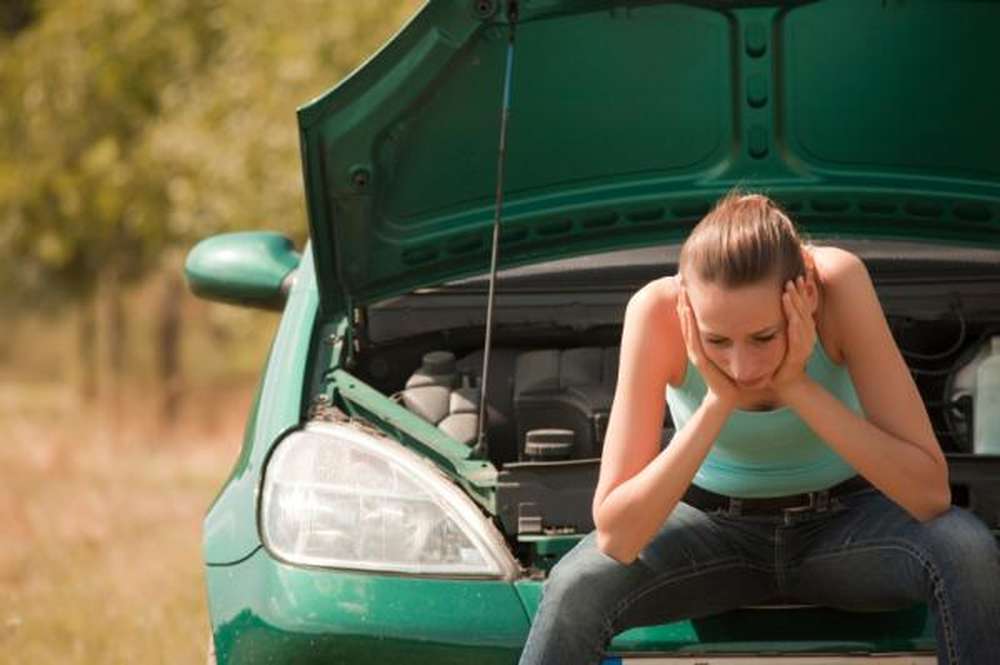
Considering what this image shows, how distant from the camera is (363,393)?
163 inches

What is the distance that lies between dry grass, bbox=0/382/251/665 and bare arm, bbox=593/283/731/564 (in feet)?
6.89

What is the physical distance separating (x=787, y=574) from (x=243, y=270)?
6.42ft

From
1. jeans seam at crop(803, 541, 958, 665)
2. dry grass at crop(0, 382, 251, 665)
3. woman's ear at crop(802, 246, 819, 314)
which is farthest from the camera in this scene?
dry grass at crop(0, 382, 251, 665)

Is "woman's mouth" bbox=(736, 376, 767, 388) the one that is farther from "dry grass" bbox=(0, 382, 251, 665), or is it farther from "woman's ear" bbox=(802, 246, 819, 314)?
"dry grass" bbox=(0, 382, 251, 665)

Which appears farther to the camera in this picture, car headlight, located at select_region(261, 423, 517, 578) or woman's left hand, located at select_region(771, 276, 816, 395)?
car headlight, located at select_region(261, 423, 517, 578)

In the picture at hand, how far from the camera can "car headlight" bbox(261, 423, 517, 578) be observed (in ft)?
11.9

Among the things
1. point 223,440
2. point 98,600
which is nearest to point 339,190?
point 98,600

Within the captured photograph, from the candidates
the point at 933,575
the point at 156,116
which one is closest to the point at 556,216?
the point at 933,575

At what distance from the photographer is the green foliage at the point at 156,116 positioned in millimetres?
12695

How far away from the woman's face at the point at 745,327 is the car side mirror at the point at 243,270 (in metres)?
1.82

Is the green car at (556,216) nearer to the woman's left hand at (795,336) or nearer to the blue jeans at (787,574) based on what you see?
the blue jeans at (787,574)

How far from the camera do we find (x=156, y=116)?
16.7 m

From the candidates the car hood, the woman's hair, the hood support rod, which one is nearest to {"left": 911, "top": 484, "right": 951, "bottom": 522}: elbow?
the woman's hair

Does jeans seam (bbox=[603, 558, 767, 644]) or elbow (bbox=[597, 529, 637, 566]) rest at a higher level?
elbow (bbox=[597, 529, 637, 566])
